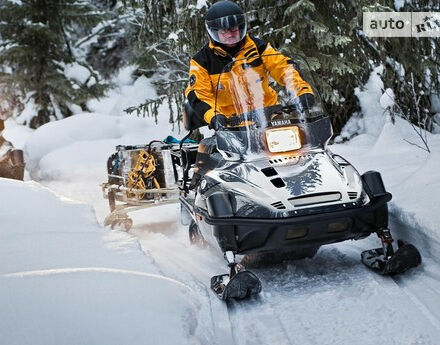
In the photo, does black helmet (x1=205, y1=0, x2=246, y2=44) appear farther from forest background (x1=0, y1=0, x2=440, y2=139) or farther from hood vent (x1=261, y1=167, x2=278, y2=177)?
forest background (x1=0, y1=0, x2=440, y2=139)

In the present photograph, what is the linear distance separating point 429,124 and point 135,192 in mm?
5497

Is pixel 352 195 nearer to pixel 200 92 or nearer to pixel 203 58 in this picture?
pixel 200 92

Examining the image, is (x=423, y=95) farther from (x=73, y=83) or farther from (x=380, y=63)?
(x=73, y=83)

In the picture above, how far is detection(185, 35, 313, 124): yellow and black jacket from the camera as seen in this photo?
443cm

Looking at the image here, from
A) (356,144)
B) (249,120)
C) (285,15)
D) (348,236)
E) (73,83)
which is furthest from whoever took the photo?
(73,83)

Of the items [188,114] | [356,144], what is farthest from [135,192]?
[356,144]

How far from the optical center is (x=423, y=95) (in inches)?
380

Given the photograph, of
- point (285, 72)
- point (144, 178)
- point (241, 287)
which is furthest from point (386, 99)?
point (241, 287)

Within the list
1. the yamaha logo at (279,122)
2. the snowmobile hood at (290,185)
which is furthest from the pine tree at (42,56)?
the snowmobile hood at (290,185)

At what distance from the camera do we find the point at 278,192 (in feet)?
12.3

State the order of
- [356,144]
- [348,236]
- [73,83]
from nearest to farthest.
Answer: [348,236] → [356,144] → [73,83]

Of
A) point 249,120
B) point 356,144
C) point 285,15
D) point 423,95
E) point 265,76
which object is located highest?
point 285,15

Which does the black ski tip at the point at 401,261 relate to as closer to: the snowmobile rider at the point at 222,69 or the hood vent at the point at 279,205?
the hood vent at the point at 279,205

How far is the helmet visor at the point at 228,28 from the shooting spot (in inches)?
182
